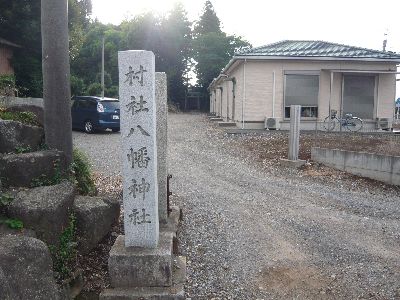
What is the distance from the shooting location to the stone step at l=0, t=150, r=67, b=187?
169 inches

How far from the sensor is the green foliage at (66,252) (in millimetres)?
3873

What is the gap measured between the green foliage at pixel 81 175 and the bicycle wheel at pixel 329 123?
13.5m

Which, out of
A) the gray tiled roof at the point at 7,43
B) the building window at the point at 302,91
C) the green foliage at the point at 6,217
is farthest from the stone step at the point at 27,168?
the gray tiled roof at the point at 7,43

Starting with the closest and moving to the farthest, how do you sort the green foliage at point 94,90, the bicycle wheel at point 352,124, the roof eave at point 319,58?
the roof eave at point 319,58 < the bicycle wheel at point 352,124 < the green foliage at point 94,90

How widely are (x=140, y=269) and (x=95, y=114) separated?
522 inches

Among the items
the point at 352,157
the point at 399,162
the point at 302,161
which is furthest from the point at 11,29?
the point at 399,162

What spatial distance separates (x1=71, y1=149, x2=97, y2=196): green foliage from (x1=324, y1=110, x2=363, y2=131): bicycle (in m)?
13.5

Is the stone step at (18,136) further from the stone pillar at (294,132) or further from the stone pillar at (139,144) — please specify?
the stone pillar at (294,132)

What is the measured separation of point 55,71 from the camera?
508cm

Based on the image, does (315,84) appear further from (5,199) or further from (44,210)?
(5,199)

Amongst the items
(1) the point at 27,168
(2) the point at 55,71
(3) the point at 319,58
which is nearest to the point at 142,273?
(1) the point at 27,168

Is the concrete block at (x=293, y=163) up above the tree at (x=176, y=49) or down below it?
below

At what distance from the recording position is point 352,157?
9.38 m

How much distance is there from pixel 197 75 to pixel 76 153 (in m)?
39.3
